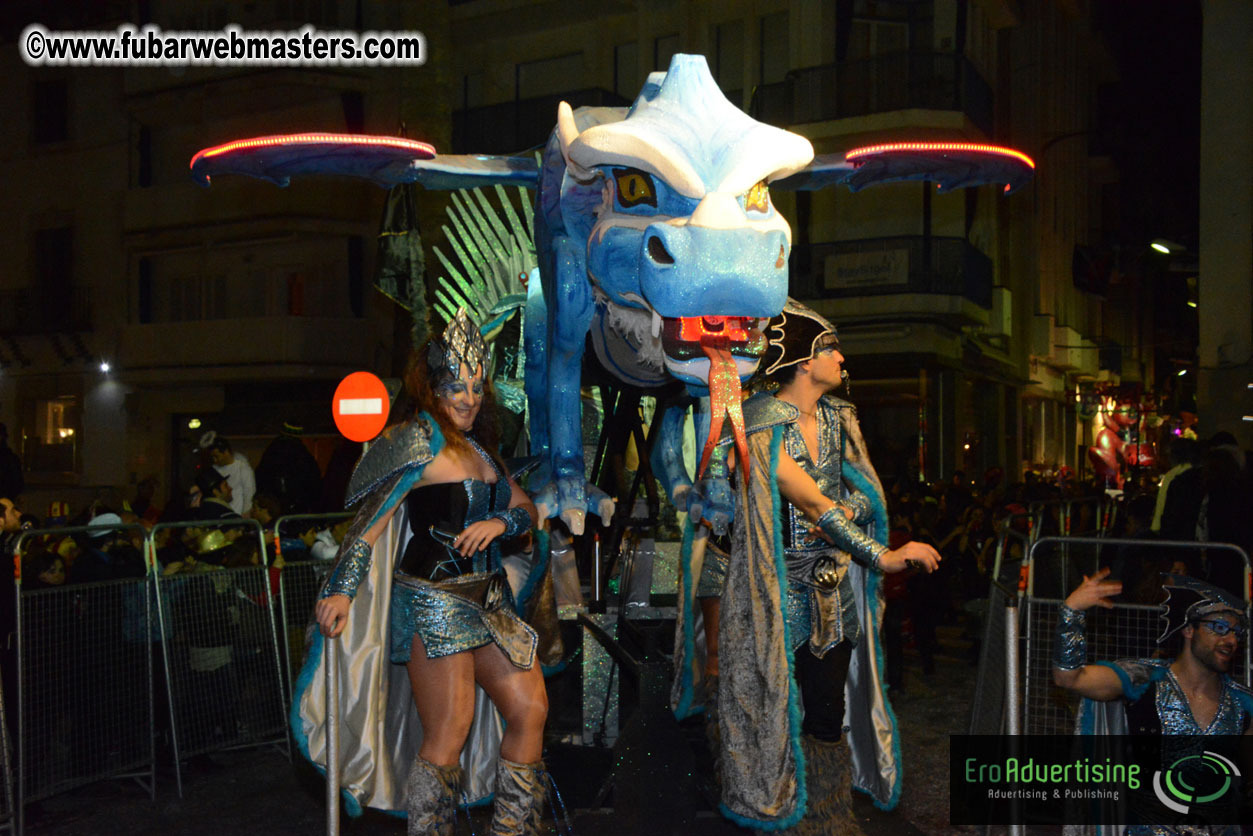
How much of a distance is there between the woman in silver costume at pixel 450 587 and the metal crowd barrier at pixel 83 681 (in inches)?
60.7

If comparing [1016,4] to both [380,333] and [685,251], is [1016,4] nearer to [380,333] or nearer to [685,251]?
[380,333]

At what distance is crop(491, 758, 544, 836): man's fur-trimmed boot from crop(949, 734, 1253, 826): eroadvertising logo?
1398mm

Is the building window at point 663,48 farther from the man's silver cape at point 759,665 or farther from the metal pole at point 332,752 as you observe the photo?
the metal pole at point 332,752

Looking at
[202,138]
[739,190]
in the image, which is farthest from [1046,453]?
[739,190]

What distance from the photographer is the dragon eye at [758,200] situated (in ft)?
10.4

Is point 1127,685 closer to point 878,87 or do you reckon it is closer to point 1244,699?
point 1244,699

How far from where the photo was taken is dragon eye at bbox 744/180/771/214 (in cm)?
318

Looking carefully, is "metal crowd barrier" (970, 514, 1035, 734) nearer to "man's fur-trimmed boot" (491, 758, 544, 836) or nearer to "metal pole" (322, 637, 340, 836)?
"man's fur-trimmed boot" (491, 758, 544, 836)

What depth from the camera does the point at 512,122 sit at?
58.7 feet

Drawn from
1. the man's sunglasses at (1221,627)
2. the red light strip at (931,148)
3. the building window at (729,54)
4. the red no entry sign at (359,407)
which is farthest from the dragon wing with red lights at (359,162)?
the building window at (729,54)

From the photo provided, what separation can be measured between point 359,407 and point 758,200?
280 inches

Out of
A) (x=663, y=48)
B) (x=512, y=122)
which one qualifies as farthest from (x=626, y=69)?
(x=512, y=122)

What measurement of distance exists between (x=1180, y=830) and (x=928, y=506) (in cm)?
630

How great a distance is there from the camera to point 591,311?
3.93 meters
